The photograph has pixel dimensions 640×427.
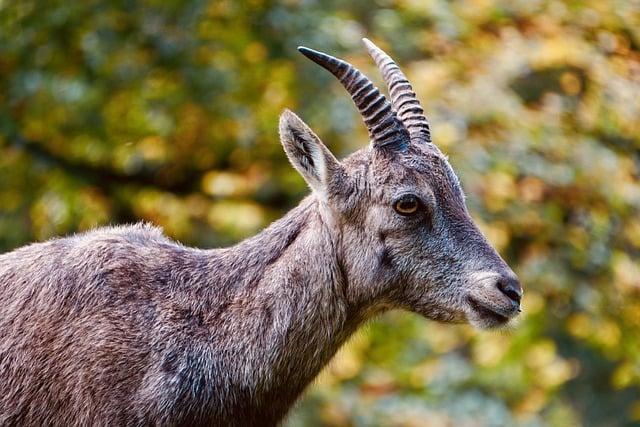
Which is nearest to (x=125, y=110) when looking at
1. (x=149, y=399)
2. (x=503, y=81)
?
(x=503, y=81)

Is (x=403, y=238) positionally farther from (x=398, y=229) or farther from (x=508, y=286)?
(x=508, y=286)

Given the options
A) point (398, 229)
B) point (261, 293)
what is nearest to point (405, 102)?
point (398, 229)

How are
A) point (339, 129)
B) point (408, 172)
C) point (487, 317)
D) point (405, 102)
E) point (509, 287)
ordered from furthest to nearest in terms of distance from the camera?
point (339, 129) < point (405, 102) < point (408, 172) < point (487, 317) < point (509, 287)

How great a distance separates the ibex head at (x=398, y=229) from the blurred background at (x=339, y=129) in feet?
22.0

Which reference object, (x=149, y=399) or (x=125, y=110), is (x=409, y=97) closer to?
(x=149, y=399)

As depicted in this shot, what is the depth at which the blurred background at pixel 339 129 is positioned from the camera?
14672mm

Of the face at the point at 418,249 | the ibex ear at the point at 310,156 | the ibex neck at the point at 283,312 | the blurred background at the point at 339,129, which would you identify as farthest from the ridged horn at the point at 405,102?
the blurred background at the point at 339,129

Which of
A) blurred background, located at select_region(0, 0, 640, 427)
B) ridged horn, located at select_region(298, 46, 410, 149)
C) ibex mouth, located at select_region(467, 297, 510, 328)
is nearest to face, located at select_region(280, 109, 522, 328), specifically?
ibex mouth, located at select_region(467, 297, 510, 328)

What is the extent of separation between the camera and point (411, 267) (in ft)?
24.7

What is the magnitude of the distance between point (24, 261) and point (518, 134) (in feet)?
30.2

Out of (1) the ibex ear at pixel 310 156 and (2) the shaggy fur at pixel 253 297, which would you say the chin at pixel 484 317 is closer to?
(2) the shaggy fur at pixel 253 297

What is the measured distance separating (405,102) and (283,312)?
6.26 ft

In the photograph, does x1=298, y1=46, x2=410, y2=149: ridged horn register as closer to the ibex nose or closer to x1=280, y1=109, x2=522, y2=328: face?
x1=280, y1=109, x2=522, y2=328: face

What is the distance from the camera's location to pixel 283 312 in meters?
7.46
